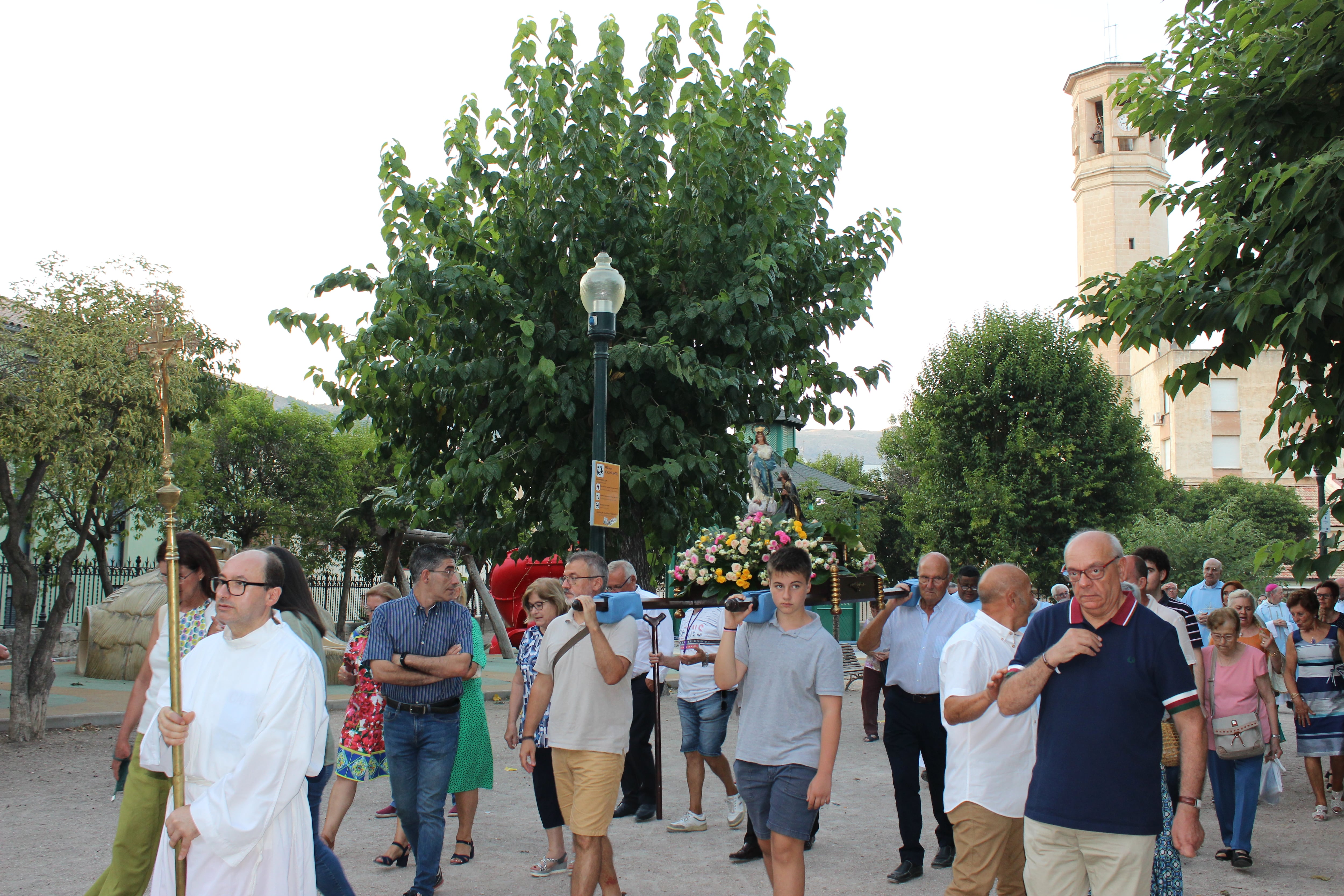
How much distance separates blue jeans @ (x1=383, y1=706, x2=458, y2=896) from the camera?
19.6ft

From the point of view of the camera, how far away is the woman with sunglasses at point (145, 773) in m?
4.45

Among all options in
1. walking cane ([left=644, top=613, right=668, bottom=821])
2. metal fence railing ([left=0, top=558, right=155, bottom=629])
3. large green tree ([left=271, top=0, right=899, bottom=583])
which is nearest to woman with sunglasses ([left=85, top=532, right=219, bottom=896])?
walking cane ([left=644, top=613, right=668, bottom=821])

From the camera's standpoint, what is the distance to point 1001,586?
4781 millimetres

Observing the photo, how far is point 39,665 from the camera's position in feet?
37.5

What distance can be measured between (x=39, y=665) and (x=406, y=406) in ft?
15.9

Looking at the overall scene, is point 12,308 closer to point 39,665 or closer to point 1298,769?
point 39,665

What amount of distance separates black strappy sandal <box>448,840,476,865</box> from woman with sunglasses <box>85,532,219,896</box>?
8.11ft

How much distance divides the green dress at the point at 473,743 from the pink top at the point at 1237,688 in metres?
4.95

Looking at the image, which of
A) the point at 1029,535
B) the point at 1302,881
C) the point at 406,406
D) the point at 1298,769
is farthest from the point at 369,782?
the point at 1029,535

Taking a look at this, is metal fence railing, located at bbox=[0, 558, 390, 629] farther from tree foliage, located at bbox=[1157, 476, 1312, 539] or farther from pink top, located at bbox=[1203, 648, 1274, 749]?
tree foliage, located at bbox=[1157, 476, 1312, 539]

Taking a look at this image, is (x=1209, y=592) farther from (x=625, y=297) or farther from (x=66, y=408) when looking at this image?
(x=66, y=408)

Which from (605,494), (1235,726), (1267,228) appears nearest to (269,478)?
(605,494)

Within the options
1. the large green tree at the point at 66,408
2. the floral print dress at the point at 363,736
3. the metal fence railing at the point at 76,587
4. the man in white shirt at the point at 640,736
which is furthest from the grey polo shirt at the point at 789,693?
the metal fence railing at the point at 76,587

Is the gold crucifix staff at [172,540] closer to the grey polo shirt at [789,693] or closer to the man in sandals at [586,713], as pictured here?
the man in sandals at [586,713]
